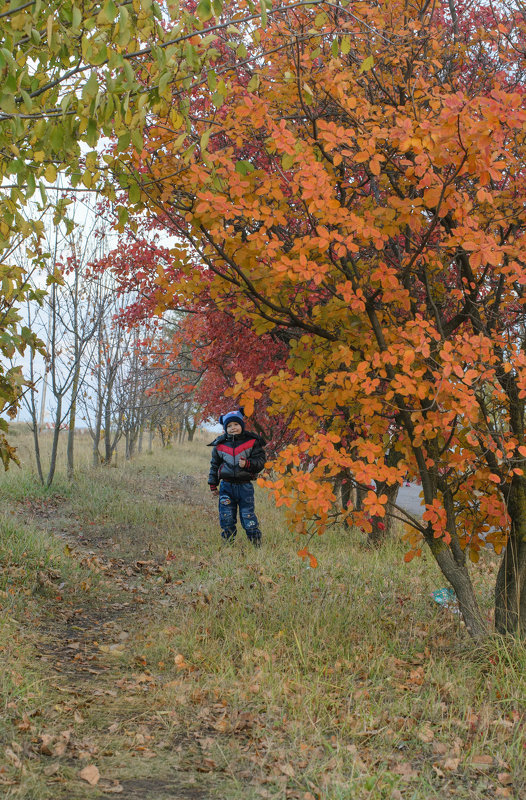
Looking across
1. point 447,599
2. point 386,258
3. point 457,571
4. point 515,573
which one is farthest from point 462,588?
point 386,258

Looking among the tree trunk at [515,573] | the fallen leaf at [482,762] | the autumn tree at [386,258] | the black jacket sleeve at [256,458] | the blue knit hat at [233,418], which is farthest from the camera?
the blue knit hat at [233,418]

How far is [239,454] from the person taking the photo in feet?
28.0

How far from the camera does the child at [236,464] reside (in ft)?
27.9

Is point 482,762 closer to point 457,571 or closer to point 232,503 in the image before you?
point 457,571

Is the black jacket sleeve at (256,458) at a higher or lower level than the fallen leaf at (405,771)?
higher

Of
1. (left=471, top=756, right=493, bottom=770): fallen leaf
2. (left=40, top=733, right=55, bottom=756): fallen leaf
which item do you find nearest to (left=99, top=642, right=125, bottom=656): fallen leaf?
(left=40, top=733, right=55, bottom=756): fallen leaf

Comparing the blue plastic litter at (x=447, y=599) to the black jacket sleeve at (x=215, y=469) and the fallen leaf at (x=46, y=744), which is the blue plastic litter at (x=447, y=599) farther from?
the black jacket sleeve at (x=215, y=469)

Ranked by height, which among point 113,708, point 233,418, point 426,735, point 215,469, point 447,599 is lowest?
point 113,708

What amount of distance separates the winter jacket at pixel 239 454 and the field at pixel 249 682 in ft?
3.70

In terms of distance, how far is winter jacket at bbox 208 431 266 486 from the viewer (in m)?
8.52

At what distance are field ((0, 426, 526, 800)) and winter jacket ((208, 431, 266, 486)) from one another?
113 cm

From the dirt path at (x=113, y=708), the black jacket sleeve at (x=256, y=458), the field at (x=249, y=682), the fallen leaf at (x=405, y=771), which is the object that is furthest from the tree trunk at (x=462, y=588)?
the black jacket sleeve at (x=256, y=458)

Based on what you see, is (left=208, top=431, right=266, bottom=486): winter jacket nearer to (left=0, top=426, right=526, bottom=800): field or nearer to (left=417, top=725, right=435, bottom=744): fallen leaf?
(left=0, top=426, right=526, bottom=800): field

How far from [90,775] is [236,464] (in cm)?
544
